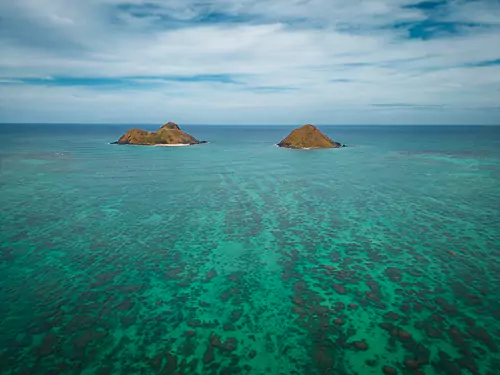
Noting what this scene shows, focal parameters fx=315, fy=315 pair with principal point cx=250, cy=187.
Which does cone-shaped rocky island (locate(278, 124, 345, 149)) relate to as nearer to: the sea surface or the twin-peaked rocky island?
the twin-peaked rocky island

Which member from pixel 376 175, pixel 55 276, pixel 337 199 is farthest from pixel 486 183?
pixel 55 276

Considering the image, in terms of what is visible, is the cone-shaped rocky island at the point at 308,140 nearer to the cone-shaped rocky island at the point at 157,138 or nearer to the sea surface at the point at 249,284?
the cone-shaped rocky island at the point at 157,138

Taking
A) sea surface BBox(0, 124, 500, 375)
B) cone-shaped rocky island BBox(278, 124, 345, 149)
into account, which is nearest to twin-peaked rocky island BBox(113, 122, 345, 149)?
cone-shaped rocky island BBox(278, 124, 345, 149)

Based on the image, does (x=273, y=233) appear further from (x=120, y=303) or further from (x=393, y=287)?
(x=120, y=303)

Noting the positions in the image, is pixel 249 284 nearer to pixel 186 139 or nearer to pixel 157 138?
pixel 157 138

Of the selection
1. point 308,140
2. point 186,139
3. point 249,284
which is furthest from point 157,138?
point 249,284

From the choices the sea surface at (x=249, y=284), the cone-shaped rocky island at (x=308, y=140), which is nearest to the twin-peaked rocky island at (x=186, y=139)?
the cone-shaped rocky island at (x=308, y=140)
